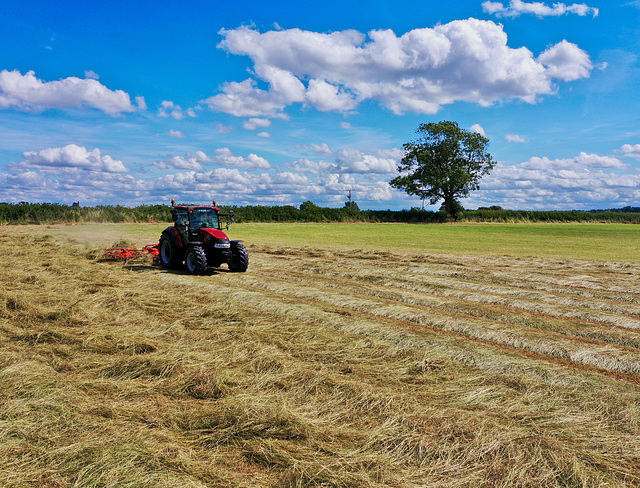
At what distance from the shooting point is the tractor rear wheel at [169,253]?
13.1 metres

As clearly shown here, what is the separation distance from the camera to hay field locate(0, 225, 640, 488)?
3.15 meters


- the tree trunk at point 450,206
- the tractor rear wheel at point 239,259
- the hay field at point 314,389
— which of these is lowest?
the hay field at point 314,389

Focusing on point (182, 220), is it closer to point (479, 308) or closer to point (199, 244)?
point (199, 244)

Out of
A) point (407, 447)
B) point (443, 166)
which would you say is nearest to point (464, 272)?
point (407, 447)

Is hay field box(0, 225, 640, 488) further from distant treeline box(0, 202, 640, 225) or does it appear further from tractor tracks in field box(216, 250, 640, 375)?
distant treeline box(0, 202, 640, 225)

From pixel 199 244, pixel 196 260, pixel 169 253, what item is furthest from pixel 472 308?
pixel 169 253

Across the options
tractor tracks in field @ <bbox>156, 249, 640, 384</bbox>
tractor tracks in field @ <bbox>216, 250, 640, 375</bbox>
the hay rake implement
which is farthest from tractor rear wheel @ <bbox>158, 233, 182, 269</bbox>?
tractor tracks in field @ <bbox>216, 250, 640, 375</bbox>

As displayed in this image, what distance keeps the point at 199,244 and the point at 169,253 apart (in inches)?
61.1

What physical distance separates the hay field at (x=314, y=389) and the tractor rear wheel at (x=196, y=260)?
8.08 feet

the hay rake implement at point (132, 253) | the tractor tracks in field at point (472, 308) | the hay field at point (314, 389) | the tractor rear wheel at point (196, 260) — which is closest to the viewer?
the hay field at point (314, 389)

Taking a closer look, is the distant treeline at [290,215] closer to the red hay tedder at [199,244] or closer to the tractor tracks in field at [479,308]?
the red hay tedder at [199,244]

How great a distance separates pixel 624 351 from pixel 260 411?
511cm

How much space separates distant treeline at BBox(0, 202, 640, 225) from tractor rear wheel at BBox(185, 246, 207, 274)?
3329 cm

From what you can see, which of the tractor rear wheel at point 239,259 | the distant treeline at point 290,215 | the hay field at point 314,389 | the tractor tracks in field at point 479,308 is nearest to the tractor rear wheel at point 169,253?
the tractor rear wheel at point 239,259
